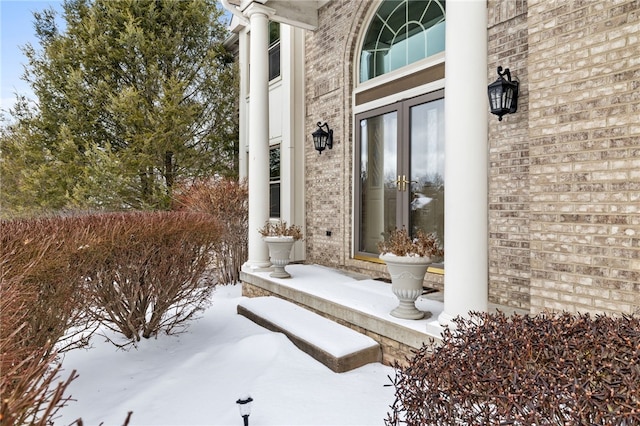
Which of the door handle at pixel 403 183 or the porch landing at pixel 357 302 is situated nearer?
Result: the porch landing at pixel 357 302

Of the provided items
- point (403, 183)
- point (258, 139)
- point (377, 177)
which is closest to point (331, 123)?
point (258, 139)

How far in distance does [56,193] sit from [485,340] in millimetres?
11044

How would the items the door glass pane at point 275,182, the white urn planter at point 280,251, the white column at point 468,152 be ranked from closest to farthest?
the white column at point 468,152 < the white urn planter at point 280,251 < the door glass pane at point 275,182

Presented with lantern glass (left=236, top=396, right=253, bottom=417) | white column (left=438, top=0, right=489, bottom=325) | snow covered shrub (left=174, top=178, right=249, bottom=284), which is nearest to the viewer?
lantern glass (left=236, top=396, right=253, bottom=417)

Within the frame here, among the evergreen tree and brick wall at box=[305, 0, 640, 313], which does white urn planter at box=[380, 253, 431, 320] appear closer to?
brick wall at box=[305, 0, 640, 313]

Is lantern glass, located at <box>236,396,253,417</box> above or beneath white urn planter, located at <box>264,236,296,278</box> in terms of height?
beneath

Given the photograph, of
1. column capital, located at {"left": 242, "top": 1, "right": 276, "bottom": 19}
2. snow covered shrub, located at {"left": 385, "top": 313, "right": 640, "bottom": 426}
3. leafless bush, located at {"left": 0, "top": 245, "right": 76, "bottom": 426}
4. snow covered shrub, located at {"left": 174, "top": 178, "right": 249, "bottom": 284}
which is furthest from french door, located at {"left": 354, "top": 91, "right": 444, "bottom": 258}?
leafless bush, located at {"left": 0, "top": 245, "right": 76, "bottom": 426}

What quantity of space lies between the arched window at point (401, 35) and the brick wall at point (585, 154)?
1.91 m

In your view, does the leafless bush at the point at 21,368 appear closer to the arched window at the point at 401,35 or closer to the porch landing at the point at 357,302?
the porch landing at the point at 357,302

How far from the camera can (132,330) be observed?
12.7ft

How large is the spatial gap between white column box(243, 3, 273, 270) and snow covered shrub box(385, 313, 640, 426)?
15.5ft

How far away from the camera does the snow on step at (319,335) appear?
133 inches

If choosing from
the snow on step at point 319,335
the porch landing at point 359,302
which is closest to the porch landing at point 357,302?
the porch landing at point 359,302

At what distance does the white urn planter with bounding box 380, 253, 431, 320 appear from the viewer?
3408mm
